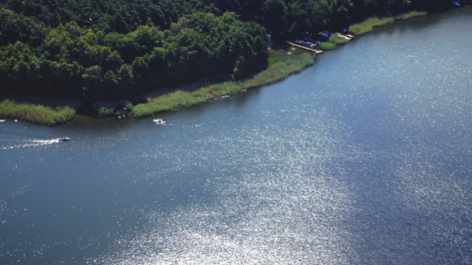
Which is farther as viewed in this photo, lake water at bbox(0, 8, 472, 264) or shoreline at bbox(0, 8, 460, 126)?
shoreline at bbox(0, 8, 460, 126)

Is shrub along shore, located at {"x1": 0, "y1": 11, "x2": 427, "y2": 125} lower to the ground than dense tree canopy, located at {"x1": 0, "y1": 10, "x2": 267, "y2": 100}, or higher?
lower

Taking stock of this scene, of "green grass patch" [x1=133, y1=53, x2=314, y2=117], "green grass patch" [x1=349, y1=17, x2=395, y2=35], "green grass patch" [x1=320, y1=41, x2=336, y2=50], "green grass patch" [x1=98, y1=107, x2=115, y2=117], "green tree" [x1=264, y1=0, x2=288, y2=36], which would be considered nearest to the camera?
"green grass patch" [x1=98, y1=107, x2=115, y2=117]

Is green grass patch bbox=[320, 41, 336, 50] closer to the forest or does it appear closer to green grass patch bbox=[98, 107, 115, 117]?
the forest

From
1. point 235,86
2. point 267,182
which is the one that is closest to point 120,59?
point 235,86

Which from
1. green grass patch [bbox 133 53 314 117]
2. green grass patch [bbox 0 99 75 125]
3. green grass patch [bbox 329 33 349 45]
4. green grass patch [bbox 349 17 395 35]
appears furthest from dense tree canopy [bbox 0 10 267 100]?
green grass patch [bbox 349 17 395 35]

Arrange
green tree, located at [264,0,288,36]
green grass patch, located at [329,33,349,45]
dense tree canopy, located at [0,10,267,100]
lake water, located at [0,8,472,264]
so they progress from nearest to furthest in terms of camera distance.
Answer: lake water, located at [0,8,472,264]
dense tree canopy, located at [0,10,267,100]
green tree, located at [264,0,288,36]
green grass patch, located at [329,33,349,45]

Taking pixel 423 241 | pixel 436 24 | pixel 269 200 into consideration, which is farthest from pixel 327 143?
pixel 436 24

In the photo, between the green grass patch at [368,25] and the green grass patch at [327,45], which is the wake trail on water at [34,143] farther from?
the green grass patch at [368,25]
